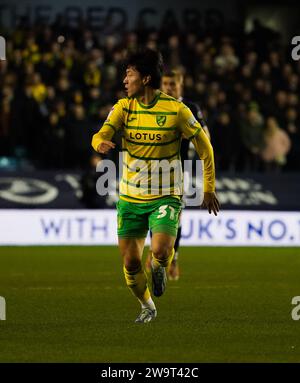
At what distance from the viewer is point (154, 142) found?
30.3ft

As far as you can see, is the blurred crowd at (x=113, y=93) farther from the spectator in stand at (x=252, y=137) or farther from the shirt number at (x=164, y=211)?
the shirt number at (x=164, y=211)

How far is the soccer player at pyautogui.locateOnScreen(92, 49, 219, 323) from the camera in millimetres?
9195

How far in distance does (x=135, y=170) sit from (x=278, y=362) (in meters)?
2.39

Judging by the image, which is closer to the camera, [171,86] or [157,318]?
[157,318]

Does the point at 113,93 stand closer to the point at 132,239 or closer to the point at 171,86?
the point at 171,86

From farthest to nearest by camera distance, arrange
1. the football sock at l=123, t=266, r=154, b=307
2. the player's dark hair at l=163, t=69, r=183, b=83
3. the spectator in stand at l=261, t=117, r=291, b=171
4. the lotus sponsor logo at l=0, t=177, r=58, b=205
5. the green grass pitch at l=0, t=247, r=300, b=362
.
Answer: the spectator in stand at l=261, t=117, r=291, b=171 < the lotus sponsor logo at l=0, t=177, r=58, b=205 < the player's dark hair at l=163, t=69, r=183, b=83 < the football sock at l=123, t=266, r=154, b=307 < the green grass pitch at l=0, t=247, r=300, b=362

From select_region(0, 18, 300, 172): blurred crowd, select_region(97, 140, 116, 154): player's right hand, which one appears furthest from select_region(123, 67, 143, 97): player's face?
select_region(0, 18, 300, 172): blurred crowd

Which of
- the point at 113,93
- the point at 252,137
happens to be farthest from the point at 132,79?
the point at 252,137

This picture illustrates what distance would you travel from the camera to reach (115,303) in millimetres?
11227

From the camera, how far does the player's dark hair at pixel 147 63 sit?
918 cm

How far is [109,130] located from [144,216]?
780 mm

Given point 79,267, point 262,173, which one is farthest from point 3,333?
point 262,173

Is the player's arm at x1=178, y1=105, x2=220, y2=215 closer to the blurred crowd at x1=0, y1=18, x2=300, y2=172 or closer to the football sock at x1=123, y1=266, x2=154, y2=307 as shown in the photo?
the football sock at x1=123, y1=266, x2=154, y2=307
